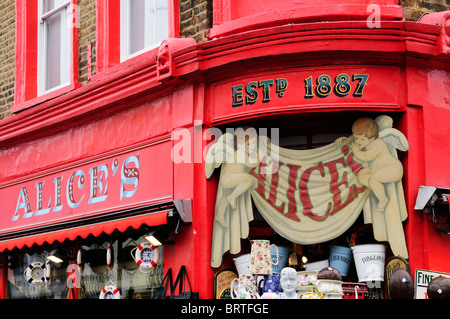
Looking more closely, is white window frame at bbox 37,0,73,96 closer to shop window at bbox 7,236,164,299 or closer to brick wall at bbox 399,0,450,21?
shop window at bbox 7,236,164,299

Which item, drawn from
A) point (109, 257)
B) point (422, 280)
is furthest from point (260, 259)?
point (109, 257)

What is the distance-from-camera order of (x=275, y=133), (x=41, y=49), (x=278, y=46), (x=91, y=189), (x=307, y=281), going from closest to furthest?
(x=307, y=281)
(x=278, y=46)
(x=275, y=133)
(x=91, y=189)
(x=41, y=49)

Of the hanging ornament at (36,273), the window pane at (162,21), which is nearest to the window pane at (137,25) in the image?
the window pane at (162,21)

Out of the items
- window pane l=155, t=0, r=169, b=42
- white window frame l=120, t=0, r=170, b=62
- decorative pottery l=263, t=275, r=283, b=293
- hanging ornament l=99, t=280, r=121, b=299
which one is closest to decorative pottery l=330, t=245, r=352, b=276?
decorative pottery l=263, t=275, r=283, b=293

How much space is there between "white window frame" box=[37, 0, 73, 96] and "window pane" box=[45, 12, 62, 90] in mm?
52

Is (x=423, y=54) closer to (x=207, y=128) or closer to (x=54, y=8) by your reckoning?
(x=207, y=128)

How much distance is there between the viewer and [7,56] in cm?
1521

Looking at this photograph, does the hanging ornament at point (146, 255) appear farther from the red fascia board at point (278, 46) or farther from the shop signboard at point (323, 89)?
the shop signboard at point (323, 89)

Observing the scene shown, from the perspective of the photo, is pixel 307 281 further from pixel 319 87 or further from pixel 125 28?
pixel 125 28

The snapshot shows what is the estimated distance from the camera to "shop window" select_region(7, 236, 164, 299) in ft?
39.4

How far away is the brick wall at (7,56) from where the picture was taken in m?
15.0

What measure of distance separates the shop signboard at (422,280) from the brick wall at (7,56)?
8.25 metres

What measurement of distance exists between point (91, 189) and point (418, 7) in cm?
526

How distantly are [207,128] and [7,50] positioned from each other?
5.68m
